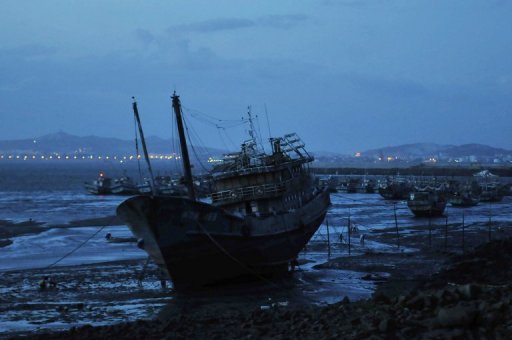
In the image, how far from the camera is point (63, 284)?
26156mm

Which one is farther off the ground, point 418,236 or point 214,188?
point 214,188

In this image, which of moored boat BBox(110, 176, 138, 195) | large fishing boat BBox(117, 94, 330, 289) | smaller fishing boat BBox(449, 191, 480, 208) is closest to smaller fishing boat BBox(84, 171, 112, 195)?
moored boat BBox(110, 176, 138, 195)

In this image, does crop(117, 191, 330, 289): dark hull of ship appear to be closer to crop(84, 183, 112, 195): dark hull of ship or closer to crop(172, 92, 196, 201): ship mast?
crop(172, 92, 196, 201): ship mast

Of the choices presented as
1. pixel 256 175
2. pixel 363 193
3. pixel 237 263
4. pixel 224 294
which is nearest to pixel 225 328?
pixel 224 294

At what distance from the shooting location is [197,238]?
24.8 meters

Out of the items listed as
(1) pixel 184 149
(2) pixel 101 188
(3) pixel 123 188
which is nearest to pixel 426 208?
(1) pixel 184 149

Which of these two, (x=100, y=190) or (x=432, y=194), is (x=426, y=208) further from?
(x=100, y=190)

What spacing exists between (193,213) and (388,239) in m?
20.2

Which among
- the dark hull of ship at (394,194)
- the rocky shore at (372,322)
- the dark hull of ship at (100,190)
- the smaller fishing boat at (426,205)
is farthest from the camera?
the dark hull of ship at (100,190)

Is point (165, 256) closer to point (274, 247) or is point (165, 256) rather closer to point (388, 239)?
point (274, 247)

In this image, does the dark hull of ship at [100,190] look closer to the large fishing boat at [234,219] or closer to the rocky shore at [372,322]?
the large fishing boat at [234,219]

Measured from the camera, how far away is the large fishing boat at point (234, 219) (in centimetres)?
2452

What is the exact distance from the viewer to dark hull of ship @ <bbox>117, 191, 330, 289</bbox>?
959 inches

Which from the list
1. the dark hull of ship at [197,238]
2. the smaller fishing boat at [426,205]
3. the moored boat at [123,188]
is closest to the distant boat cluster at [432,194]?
the smaller fishing boat at [426,205]
